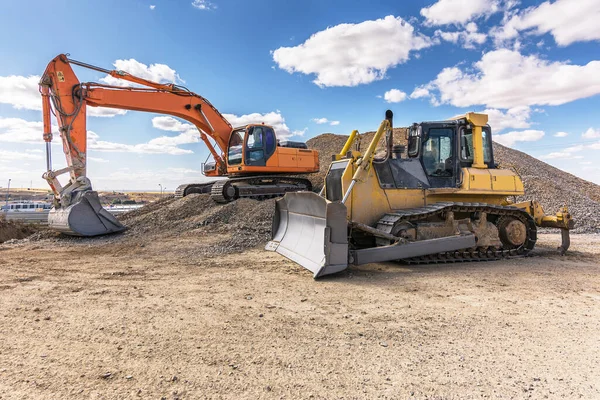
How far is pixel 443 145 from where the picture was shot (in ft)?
24.2

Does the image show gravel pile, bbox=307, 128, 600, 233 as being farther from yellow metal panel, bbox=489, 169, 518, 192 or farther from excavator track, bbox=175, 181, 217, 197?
excavator track, bbox=175, 181, 217, 197

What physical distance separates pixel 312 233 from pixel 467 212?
10.1 ft

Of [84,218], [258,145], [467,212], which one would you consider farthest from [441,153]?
[84,218]

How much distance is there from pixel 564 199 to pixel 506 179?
1020 centimetres

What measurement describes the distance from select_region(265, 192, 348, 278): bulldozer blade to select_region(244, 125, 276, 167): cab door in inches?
205

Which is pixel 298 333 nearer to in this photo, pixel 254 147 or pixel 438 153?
pixel 438 153

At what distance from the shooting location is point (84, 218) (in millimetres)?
9930

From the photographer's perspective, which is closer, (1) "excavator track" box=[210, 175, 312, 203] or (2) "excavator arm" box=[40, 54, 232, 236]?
(2) "excavator arm" box=[40, 54, 232, 236]

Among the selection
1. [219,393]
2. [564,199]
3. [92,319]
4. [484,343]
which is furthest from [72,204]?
Result: [564,199]

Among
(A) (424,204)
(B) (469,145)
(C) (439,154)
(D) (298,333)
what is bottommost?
(D) (298,333)

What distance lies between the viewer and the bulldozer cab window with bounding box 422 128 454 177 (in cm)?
→ 734

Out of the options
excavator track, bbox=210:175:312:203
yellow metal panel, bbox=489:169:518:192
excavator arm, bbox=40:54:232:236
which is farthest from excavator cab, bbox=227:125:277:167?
yellow metal panel, bbox=489:169:518:192

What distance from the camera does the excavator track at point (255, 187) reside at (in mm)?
12719

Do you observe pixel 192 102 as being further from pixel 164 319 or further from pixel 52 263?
pixel 164 319
